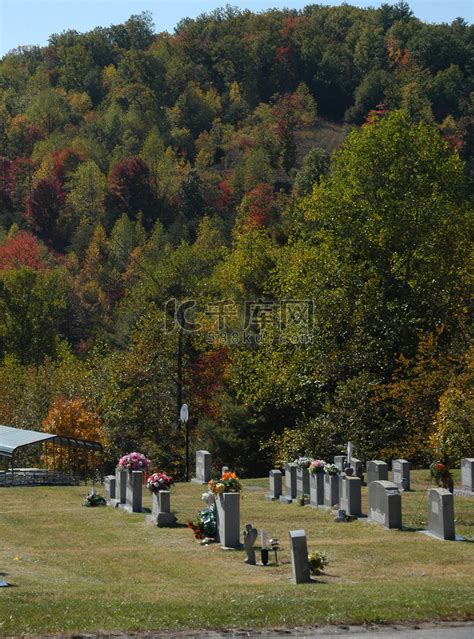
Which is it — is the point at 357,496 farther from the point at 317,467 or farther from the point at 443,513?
the point at 443,513

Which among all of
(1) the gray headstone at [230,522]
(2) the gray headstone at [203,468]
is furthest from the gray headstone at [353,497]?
(2) the gray headstone at [203,468]

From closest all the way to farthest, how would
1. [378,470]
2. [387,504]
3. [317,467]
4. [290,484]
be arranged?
[387,504]
[317,467]
[378,470]
[290,484]

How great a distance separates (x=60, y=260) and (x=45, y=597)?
13865 cm

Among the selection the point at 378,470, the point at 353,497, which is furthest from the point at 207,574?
the point at 378,470

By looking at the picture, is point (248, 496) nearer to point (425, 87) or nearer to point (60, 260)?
point (60, 260)

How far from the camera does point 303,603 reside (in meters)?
16.0

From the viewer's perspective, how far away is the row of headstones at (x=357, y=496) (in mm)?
23141

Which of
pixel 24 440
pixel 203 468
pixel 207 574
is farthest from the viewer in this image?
pixel 24 440

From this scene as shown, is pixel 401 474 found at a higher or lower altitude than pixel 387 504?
higher

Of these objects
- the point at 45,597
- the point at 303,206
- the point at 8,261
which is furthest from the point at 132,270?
the point at 45,597

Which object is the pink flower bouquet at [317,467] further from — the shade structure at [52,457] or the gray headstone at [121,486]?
the shade structure at [52,457]

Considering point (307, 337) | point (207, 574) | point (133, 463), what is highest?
point (307, 337)

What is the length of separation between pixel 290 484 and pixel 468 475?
16.3 feet

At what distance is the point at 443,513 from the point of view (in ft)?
75.8
